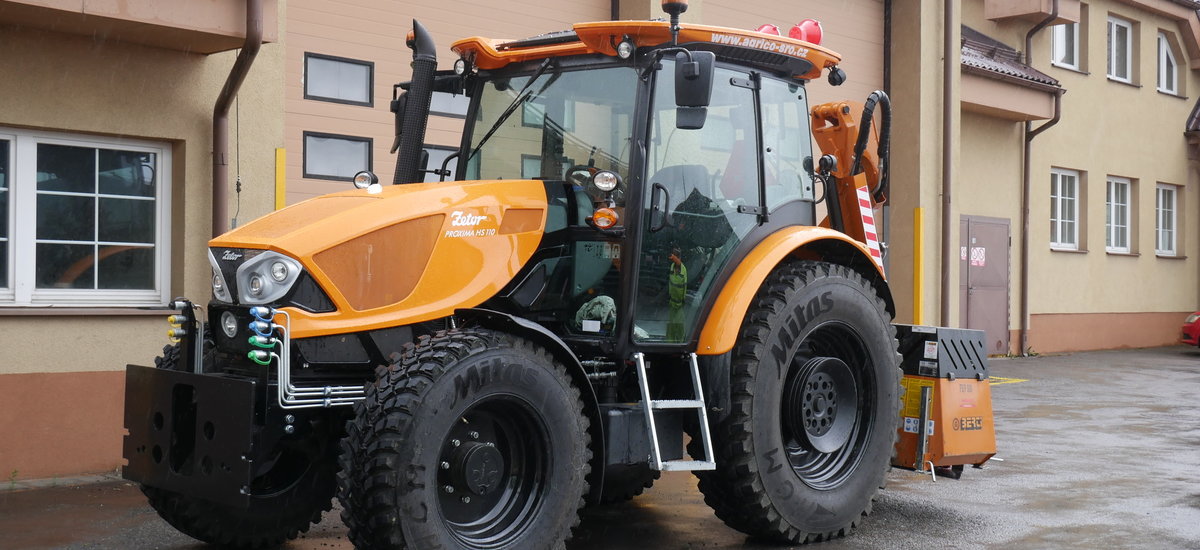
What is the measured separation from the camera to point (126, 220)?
8.12 meters

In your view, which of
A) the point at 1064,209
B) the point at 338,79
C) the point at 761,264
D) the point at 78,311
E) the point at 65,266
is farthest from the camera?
the point at 1064,209

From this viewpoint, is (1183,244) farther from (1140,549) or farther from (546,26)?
(1140,549)

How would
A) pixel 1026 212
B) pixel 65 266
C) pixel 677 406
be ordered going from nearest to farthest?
1. pixel 677 406
2. pixel 65 266
3. pixel 1026 212

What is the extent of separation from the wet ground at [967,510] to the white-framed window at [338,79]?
10.9 ft

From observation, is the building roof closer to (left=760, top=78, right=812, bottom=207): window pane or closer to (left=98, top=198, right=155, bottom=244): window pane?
(left=760, top=78, right=812, bottom=207): window pane

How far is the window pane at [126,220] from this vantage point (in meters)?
8.01

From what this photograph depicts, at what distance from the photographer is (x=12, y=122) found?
24.6 ft

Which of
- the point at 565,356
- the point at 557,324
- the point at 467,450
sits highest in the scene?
the point at 557,324

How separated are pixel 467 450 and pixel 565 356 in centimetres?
58

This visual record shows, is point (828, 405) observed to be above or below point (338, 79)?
below

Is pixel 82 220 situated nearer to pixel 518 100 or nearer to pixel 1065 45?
pixel 518 100

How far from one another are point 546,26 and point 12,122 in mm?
4807

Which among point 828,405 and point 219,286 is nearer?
point 219,286

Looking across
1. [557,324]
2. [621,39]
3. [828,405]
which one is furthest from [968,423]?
[621,39]
